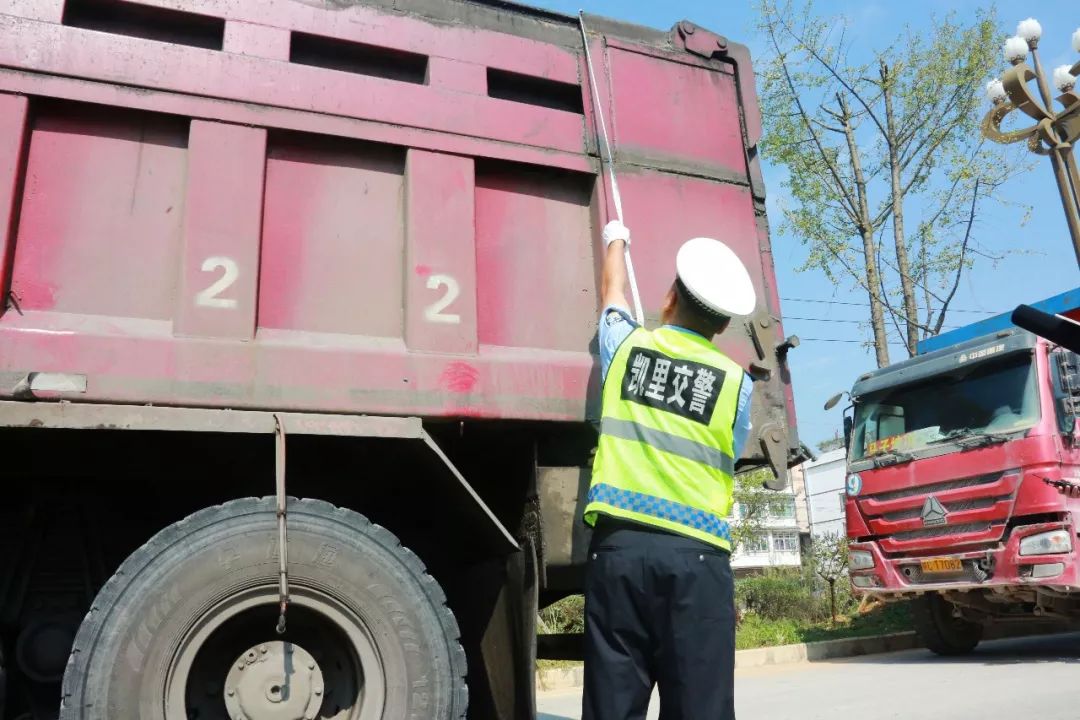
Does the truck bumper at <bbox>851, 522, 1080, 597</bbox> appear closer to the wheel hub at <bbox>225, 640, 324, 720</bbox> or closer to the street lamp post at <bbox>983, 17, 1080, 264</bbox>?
the street lamp post at <bbox>983, 17, 1080, 264</bbox>

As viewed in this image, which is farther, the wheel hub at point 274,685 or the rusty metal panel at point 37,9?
the rusty metal panel at point 37,9

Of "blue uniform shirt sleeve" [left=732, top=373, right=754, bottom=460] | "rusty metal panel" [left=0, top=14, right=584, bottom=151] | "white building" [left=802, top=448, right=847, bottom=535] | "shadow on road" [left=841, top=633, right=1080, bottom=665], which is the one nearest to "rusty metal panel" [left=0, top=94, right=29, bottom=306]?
"rusty metal panel" [left=0, top=14, right=584, bottom=151]

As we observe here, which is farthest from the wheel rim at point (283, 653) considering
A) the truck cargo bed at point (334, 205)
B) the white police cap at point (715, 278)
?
the white police cap at point (715, 278)

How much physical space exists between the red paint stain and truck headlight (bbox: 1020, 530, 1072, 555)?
19.4 feet

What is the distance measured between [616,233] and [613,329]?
0.46 metres

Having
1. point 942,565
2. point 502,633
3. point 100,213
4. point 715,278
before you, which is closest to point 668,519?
point 715,278

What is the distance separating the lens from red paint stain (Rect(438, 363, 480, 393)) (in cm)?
270

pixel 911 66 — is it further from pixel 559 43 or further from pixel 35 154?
pixel 35 154

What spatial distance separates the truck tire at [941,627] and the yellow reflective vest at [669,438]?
7211 mm

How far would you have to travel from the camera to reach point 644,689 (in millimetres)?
2260

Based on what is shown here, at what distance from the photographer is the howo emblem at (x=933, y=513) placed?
24.1ft

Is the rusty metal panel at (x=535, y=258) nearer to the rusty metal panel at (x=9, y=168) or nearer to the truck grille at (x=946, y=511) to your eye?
the rusty metal panel at (x=9, y=168)

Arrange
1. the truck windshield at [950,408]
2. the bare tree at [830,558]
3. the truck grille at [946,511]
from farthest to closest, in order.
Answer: the bare tree at [830,558] < the truck windshield at [950,408] < the truck grille at [946,511]

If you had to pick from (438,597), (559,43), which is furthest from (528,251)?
(438,597)
